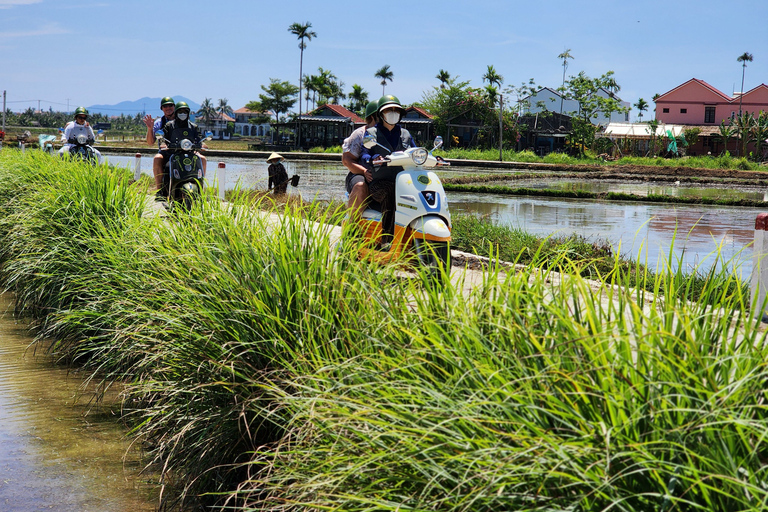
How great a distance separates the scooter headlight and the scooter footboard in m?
0.48

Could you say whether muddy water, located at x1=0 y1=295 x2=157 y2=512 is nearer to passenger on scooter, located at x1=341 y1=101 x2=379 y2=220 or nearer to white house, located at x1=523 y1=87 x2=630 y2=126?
passenger on scooter, located at x1=341 y1=101 x2=379 y2=220

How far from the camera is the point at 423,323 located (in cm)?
283

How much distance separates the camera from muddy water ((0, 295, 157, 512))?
145 inches

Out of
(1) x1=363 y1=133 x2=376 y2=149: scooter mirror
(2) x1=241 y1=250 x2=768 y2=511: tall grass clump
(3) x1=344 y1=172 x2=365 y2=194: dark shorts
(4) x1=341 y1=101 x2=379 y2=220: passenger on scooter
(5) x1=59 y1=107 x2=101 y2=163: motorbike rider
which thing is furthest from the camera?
(5) x1=59 y1=107 x2=101 y2=163: motorbike rider

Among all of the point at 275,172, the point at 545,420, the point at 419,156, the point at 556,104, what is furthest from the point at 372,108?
the point at 556,104

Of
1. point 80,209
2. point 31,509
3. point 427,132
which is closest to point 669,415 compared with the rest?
point 31,509

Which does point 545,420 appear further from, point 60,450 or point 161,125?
point 161,125

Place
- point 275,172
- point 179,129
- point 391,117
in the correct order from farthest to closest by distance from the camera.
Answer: point 275,172 → point 179,129 → point 391,117

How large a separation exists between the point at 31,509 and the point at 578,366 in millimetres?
2731

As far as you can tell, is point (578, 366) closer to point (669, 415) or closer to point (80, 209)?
point (669, 415)

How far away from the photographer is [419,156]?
20.3ft

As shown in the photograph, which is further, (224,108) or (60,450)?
(224,108)

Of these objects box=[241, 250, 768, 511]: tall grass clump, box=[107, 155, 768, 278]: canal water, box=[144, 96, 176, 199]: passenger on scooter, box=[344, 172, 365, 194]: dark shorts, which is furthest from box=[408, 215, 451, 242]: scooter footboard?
box=[107, 155, 768, 278]: canal water

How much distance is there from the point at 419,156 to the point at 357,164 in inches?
32.8
